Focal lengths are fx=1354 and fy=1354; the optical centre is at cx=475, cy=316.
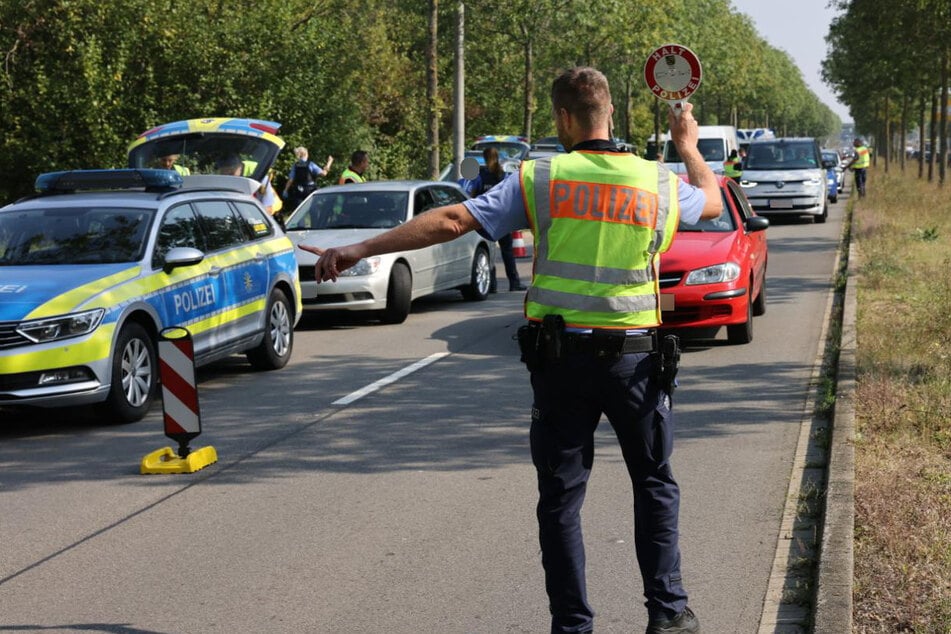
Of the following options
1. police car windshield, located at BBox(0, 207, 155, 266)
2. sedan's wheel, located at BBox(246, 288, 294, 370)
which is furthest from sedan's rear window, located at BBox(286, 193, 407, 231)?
police car windshield, located at BBox(0, 207, 155, 266)

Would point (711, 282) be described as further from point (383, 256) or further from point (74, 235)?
point (74, 235)

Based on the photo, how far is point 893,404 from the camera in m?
8.62

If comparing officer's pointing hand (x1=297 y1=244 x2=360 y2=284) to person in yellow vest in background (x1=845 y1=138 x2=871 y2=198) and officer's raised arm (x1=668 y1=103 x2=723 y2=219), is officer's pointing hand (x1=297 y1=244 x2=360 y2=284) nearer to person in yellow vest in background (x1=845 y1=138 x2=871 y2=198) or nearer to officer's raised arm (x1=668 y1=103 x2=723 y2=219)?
officer's raised arm (x1=668 y1=103 x2=723 y2=219)

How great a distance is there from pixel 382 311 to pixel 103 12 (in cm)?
1261

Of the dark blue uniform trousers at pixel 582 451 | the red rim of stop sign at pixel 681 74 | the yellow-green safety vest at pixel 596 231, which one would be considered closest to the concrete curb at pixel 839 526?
the dark blue uniform trousers at pixel 582 451

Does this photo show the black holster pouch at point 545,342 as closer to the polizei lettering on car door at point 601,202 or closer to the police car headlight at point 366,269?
the polizei lettering on car door at point 601,202

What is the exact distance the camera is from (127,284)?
9.28 meters

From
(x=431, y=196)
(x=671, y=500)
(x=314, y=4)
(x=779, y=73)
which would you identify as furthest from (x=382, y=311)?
(x=779, y=73)

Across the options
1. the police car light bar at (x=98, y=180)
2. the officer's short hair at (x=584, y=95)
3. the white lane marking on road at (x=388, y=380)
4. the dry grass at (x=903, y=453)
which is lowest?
the white lane marking on road at (x=388, y=380)

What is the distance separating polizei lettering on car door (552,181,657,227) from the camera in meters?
4.29

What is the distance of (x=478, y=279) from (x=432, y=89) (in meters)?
10.7

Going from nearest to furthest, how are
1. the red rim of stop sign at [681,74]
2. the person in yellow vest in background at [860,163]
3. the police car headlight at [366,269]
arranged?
the police car headlight at [366,269] < the red rim of stop sign at [681,74] < the person in yellow vest in background at [860,163]

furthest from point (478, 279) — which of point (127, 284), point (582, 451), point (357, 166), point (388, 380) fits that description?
point (582, 451)

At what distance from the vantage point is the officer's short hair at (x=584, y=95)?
4305 millimetres
